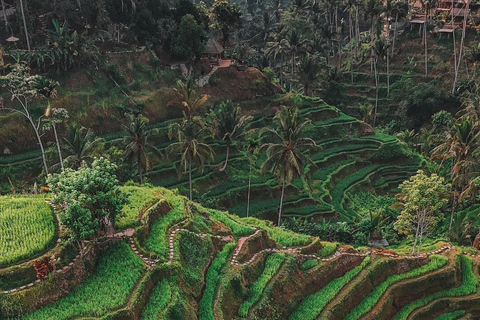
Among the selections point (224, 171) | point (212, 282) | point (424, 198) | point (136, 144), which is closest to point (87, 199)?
point (212, 282)

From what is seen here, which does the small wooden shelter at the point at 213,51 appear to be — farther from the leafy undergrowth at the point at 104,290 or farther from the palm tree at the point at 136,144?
the leafy undergrowth at the point at 104,290

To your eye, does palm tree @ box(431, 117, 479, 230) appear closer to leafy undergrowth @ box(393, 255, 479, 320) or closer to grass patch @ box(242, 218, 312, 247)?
leafy undergrowth @ box(393, 255, 479, 320)

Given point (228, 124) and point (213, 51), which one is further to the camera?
point (213, 51)

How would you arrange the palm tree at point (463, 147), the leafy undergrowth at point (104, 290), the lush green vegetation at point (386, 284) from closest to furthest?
the leafy undergrowth at point (104, 290)
the lush green vegetation at point (386, 284)
the palm tree at point (463, 147)

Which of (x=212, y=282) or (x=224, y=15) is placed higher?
(x=224, y=15)

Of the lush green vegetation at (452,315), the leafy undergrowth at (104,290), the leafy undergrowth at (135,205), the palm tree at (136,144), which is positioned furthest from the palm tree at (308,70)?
the leafy undergrowth at (104,290)

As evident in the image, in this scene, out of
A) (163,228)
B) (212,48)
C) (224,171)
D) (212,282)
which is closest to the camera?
(212,282)

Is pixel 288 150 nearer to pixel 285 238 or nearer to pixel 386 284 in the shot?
pixel 285 238
